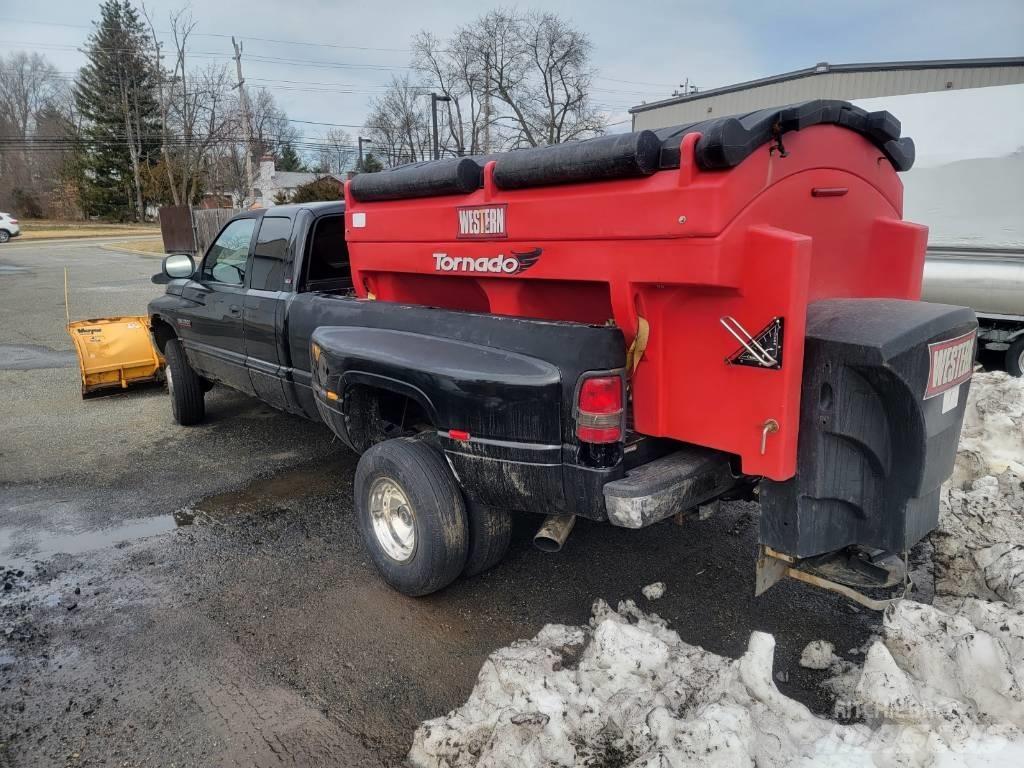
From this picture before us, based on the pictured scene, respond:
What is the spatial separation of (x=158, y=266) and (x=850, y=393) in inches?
964

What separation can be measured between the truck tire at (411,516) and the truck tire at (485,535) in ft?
0.22

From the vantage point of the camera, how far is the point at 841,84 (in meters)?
15.2

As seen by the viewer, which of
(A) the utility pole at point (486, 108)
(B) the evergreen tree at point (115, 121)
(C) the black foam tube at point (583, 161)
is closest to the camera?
(C) the black foam tube at point (583, 161)

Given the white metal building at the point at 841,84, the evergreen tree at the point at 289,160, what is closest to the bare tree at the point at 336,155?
the evergreen tree at the point at 289,160

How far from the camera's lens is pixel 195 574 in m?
4.00

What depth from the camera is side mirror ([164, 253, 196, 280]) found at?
6.09 meters

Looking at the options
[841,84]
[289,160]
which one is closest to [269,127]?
[289,160]

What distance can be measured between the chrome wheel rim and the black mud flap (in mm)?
1757

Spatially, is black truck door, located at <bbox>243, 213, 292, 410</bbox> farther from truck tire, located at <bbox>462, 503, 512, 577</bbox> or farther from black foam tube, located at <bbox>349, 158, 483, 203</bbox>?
truck tire, located at <bbox>462, 503, 512, 577</bbox>

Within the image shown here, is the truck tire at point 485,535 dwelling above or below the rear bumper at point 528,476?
below

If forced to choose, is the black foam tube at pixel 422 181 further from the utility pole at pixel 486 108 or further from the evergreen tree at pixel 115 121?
the evergreen tree at pixel 115 121

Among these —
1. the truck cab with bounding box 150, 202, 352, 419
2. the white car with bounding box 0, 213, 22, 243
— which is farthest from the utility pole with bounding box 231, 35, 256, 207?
the truck cab with bounding box 150, 202, 352, 419

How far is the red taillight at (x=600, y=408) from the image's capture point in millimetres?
2779

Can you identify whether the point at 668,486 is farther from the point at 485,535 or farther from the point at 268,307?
the point at 268,307
